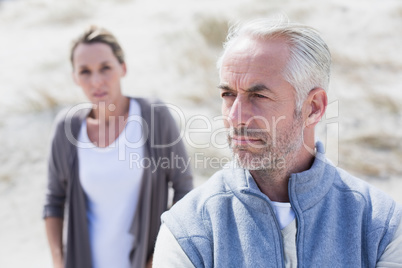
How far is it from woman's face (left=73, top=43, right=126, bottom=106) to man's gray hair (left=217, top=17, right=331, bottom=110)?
1.15 m

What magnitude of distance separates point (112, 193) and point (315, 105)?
1177 millimetres

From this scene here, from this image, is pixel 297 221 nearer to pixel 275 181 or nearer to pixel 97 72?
pixel 275 181

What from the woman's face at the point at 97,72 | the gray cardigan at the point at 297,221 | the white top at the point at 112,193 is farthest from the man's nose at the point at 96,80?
the gray cardigan at the point at 297,221

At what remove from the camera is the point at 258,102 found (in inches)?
58.3

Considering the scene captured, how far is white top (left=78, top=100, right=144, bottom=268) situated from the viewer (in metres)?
2.39

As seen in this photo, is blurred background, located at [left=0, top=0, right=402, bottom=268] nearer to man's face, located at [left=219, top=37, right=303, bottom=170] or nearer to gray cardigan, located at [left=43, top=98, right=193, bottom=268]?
gray cardigan, located at [left=43, top=98, right=193, bottom=268]

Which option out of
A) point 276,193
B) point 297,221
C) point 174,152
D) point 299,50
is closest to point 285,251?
point 297,221

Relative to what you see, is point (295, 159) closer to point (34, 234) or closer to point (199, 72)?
point (34, 234)

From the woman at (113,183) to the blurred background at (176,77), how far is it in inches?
32.2

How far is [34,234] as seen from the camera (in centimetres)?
478

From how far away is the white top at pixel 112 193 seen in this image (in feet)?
7.83

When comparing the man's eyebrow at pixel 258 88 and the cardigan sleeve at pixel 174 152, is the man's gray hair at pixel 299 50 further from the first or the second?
the cardigan sleeve at pixel 174 152

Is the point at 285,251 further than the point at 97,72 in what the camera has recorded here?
No

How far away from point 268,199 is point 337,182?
0.81ft
